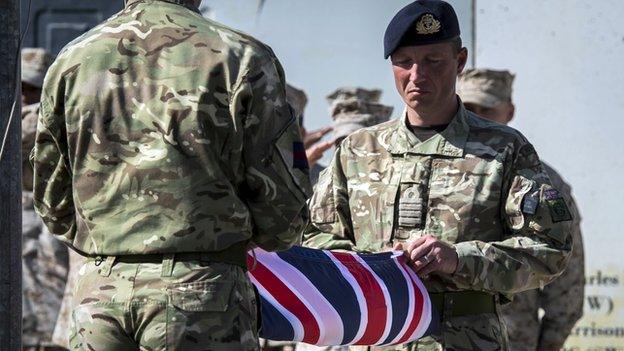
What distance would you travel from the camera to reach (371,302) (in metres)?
5.27

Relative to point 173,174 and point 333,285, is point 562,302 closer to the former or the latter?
point 333,285

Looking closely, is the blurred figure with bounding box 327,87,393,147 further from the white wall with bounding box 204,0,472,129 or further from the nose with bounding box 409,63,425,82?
the nose with bounding box 409,63,425,82

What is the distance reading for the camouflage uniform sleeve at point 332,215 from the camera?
557 cm

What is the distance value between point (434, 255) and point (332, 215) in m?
0.53

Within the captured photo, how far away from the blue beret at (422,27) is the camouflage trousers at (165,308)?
4.35 feet

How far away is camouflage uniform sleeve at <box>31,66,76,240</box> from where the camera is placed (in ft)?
14.9

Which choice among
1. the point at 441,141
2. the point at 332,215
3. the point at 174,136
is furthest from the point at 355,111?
the point at 174,136

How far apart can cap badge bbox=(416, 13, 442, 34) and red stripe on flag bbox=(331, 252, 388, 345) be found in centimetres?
79

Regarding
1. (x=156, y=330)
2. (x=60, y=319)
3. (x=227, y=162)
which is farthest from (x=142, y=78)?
(x=60, y=319)

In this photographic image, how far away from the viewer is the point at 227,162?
14.5ft

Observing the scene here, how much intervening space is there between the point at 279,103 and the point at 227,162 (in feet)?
0.70

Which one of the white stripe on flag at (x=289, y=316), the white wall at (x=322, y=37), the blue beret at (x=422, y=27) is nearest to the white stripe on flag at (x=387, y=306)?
the white stripe on flag at (x=289, y=316)

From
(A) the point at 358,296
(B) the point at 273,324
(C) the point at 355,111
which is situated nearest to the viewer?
(B) the point at 273,324

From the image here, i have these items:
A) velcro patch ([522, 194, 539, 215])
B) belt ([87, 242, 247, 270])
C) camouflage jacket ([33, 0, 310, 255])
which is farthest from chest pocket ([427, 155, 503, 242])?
belt ([87, 242, 247, 270])
